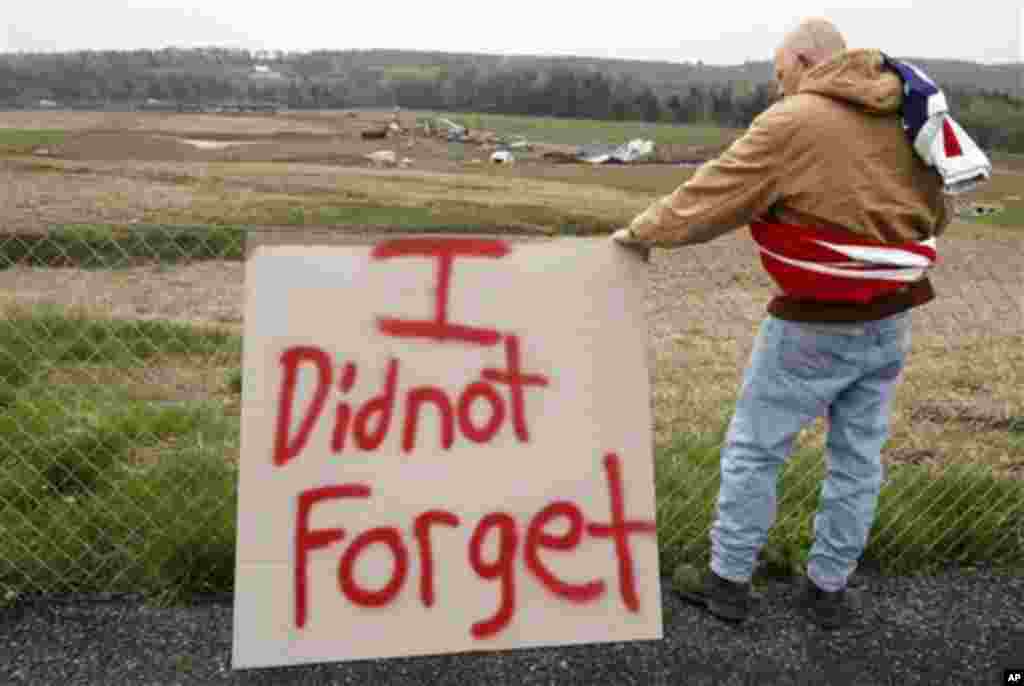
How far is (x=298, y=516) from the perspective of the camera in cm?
255

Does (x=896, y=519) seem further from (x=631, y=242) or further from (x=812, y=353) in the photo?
(x=631, y=242)

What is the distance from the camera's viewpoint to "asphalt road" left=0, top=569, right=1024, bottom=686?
274 centimetres

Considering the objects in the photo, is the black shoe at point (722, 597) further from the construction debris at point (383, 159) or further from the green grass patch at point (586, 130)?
the green grass patch at point (586, 130)

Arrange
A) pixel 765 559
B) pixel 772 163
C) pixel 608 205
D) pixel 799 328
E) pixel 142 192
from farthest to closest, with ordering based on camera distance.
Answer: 1. pixel 608 205
2. pixel 142 192
3. pixel 765 559
4. pixel 799 328
5. pixel 772 163

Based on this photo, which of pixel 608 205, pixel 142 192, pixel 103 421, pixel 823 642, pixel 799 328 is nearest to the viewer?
pixel 799 328

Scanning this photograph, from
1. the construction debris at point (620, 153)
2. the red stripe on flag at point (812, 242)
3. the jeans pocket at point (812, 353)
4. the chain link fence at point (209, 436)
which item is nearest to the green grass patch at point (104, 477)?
the chain link fence at point (209, 436)

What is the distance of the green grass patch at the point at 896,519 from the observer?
11.6 ft

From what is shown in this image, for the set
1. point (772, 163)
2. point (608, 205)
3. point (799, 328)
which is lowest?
point (608, 205)

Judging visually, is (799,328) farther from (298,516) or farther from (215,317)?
(215,317)

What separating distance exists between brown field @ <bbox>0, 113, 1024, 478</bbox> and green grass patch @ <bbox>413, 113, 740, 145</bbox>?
5.54m

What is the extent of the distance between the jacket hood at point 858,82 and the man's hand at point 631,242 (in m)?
0.61

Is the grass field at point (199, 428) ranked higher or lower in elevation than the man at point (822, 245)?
lower

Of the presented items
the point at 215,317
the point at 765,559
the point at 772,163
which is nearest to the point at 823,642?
the point at 765,559

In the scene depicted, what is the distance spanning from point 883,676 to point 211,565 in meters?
2.17
